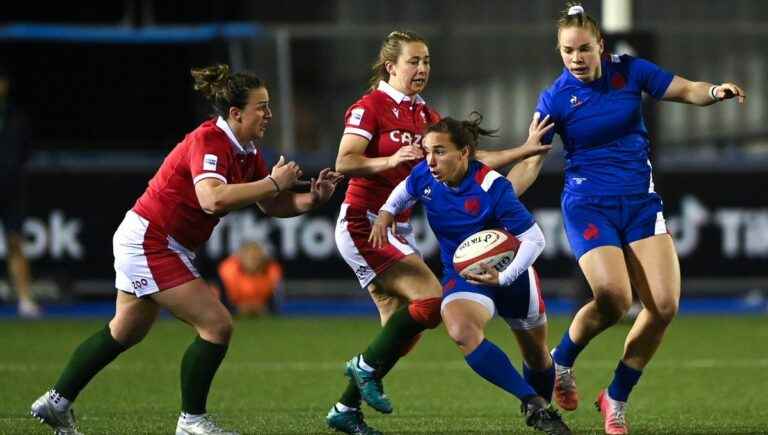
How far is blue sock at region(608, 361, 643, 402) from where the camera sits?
7711 millimetres

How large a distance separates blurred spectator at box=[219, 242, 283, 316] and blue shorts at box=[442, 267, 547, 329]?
710 centimetres

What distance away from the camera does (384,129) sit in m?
7.82

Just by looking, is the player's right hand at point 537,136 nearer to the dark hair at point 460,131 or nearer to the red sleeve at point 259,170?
the dark hair at point 460,131

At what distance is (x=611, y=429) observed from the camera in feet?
25.0

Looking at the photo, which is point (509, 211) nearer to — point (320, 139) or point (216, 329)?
point (216, 329)

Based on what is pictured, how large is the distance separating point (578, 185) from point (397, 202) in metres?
1.00

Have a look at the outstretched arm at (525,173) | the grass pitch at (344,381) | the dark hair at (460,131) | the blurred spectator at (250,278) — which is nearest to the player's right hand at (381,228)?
the dark hair at (460,131)

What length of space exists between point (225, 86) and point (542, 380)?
2130mm

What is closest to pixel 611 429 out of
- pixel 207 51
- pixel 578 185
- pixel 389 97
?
pixel 578 185

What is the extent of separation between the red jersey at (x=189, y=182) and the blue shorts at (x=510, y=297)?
1129 mm

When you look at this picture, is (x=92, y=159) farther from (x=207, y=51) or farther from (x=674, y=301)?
(x=674, y=301)

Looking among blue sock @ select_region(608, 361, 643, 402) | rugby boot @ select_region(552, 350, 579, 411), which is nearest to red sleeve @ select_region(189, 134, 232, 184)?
rugby boot @ select_region(552, 350, 579, 411)

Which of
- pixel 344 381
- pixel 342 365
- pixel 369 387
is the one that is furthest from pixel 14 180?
pixel 369 387

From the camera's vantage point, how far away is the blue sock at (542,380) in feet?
25.2
